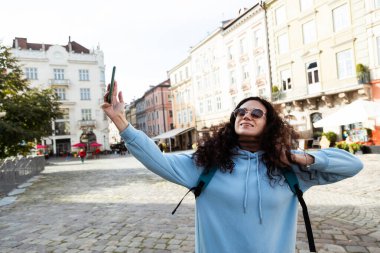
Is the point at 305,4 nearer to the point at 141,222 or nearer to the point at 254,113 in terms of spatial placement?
the point at 141,222

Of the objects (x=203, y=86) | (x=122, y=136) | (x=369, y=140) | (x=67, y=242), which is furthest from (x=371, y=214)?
(x=203, y=86)

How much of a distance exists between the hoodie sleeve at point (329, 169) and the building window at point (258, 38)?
27.8m

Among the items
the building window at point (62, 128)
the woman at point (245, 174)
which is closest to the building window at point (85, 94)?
the building window at point (62, 128)

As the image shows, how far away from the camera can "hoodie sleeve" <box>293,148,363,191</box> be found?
190 cm

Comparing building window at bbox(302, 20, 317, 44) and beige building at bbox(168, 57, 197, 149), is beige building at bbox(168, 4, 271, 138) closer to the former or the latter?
beige building at bbox(168, 57, 197, 149)

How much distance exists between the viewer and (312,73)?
76.3ft

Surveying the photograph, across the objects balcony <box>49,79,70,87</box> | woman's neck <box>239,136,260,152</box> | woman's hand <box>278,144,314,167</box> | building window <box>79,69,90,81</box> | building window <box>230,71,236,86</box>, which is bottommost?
woman's hand <box>278,144,314,167</box>

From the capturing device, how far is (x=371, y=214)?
5.73 meters

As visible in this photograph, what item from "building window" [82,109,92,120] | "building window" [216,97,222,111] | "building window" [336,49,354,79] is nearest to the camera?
"building window" [336,49,354,79]

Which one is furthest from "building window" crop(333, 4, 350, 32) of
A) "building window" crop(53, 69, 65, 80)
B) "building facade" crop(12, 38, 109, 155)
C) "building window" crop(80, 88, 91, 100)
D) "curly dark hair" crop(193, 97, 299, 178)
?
"building window" crop(53, 69, 65, 80)

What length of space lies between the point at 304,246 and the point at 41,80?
53154mm

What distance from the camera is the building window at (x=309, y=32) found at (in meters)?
22.8

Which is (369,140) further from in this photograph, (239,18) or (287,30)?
(239,18)

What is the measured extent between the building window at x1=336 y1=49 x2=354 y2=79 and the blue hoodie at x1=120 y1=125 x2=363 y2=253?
20931 millimetres
